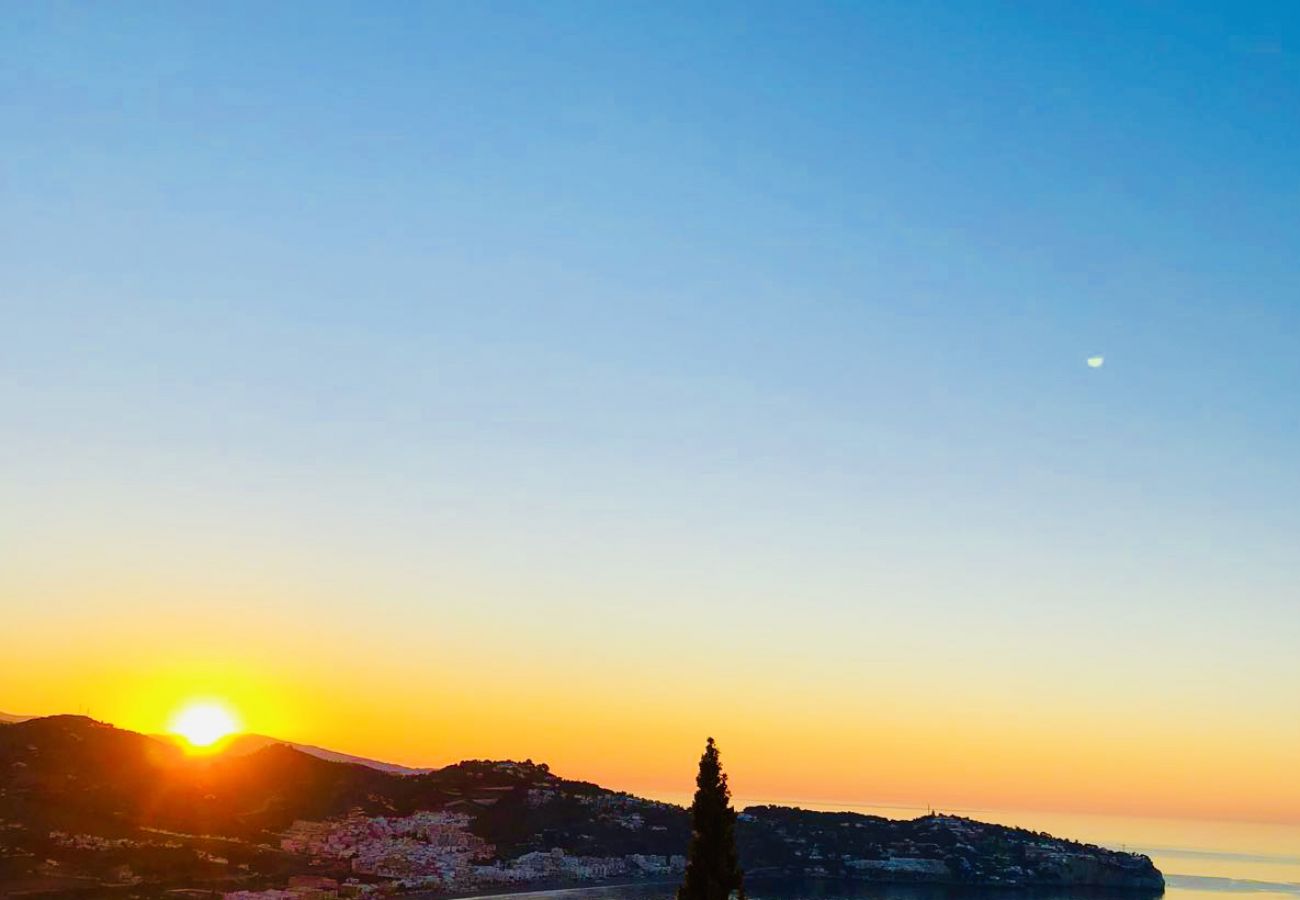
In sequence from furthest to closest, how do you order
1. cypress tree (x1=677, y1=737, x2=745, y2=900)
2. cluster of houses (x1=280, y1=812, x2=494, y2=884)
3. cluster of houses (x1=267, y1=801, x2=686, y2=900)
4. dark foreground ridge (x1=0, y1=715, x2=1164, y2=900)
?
1. cluster of houses (x1=267, y1=801, x2=686, y2=900)
2. cluster of houses (x1=280, y1=812, x2=494, y2=884)
3. dark foreground ridge (x1=0, y1=715, x2=1164, y2=900)
4. cypress tree (x1=677, y1=737, x2=745, y2=900)

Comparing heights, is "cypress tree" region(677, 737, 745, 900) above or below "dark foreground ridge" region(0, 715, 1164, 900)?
above

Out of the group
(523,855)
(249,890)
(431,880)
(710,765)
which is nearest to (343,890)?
(249,890)

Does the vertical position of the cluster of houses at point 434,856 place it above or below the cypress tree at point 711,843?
below

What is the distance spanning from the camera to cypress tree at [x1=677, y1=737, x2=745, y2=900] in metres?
39.4

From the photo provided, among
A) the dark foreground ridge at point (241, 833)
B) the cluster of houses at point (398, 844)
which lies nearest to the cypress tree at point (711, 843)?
the dark foreground ridge at point (241, 833)

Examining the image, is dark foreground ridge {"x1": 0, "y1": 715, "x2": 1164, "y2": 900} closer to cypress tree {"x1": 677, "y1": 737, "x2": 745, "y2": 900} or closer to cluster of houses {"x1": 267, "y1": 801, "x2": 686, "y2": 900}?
cluster of houses {"x1": 267, "y1": 801, "x2": 686, "y2": 900}

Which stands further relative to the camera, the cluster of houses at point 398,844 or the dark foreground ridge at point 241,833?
the cluster of houses at point 398,844

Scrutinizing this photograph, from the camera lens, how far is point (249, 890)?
113 meters

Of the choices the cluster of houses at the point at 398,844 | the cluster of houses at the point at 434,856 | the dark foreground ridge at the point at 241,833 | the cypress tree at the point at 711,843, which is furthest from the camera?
the cluster of houses at the point at 434,856

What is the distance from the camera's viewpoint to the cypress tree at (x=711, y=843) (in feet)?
129

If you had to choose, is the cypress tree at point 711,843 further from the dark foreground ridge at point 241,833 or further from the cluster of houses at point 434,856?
the cluster of houses at point 434,856

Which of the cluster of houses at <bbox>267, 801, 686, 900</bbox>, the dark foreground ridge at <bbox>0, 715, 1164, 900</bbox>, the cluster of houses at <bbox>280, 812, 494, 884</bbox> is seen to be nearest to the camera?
the dark foreground ridge at <bbox>0, 715, 1164, 900</bbox>

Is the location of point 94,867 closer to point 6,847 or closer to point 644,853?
point 6,847

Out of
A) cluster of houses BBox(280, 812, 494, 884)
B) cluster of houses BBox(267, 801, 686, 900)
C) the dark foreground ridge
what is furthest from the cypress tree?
cluster of houses BBox(280, 812, 494, 884)
